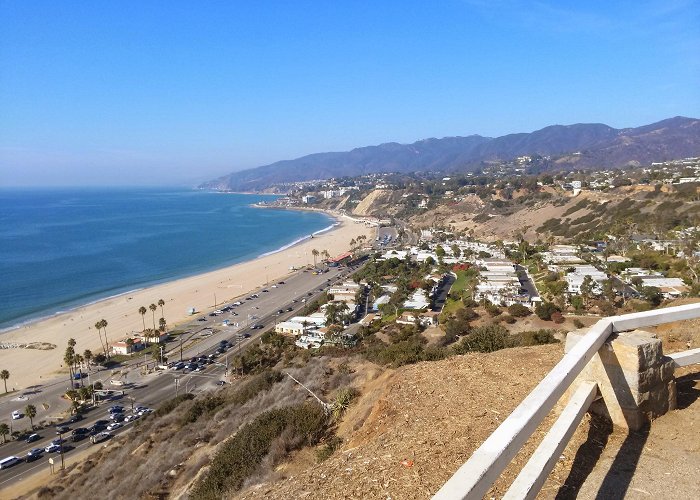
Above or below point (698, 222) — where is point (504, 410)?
above

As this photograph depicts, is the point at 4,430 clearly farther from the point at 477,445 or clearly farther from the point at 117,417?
the point at 477,445

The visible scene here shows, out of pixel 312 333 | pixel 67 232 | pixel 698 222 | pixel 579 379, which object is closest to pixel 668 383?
pixel 579 379

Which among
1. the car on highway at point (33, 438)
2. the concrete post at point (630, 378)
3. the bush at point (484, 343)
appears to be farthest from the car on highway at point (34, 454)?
the concrete post at point (630, 378)

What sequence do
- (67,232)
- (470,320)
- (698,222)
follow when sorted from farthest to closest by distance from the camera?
(67,232) < (698,222) < (470,320)

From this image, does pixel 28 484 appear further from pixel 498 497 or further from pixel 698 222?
pixel 698 222

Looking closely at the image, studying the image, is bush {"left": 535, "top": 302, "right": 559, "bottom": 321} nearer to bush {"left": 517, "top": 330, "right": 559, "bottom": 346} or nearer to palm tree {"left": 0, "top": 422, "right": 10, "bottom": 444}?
bush {"left": 517, "top": 330, "right": 559, "bottom": 346}

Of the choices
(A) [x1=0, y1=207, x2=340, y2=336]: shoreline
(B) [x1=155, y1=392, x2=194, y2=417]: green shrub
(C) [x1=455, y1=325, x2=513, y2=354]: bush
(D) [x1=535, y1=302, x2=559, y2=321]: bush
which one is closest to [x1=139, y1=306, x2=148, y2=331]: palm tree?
(A) [x1=0, y1=207, x2=340, y2=336]: shoreline
